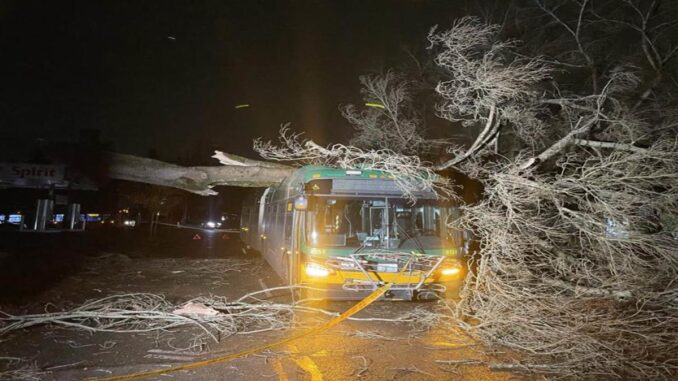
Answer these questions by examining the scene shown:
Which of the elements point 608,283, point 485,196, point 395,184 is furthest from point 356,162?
point 608,283

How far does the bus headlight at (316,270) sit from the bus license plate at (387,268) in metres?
0.87

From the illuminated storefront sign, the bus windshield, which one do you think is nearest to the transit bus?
the bus windshield

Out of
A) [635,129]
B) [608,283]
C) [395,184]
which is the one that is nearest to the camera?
[608,283]

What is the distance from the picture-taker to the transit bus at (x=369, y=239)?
27.0 ft

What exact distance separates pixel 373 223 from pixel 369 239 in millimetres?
299

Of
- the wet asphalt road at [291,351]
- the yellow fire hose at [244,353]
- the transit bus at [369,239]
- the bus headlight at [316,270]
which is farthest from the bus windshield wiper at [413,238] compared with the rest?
the bus headlight at [316,270]

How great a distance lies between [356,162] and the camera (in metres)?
9.51

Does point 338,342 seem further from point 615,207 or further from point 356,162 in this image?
point 615,207

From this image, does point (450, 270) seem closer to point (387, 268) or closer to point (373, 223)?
point (387, 268)

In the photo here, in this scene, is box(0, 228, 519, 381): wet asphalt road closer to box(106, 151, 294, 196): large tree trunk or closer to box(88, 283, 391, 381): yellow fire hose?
box(88, 283, 391, 381): yellow fire hose

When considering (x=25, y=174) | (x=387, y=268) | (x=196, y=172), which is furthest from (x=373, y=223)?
(x=25, y=174)

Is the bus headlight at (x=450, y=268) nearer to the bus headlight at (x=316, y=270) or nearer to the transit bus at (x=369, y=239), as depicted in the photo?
the transit bus at (x=369, y=239)

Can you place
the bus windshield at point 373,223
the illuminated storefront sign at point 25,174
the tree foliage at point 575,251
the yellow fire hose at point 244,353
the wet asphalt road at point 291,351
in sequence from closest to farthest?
the yellow fire hose at point 244,353 < the wet asphalt road at point 291,351 < the tree foliage at point 575,251 < the bus windshield at point 373,223 < the illuminated storefront sign at point 25,174

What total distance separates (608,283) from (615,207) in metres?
1.17
